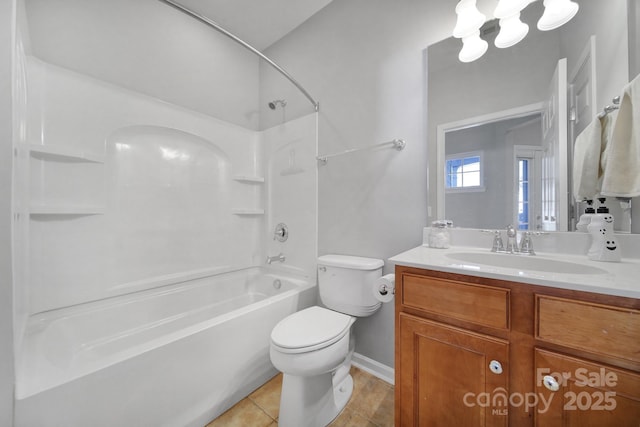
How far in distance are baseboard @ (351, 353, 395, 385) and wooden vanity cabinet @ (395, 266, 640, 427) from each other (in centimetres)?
64

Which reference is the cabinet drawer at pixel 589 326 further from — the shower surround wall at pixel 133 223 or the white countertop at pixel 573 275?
the shower surround wall at pixel 133 223

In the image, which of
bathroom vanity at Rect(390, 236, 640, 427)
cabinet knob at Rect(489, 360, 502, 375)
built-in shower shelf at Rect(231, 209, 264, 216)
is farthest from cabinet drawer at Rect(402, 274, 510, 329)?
built-in shower shelf at Rect(231, 209, 264, 216)

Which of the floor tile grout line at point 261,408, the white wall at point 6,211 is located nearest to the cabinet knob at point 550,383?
the floor tile grout line at point 261,408

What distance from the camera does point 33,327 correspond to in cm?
121

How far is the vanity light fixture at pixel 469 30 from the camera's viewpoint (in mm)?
1182

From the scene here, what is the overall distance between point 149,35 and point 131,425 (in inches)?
93.8

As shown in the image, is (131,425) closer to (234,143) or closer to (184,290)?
(184,290)

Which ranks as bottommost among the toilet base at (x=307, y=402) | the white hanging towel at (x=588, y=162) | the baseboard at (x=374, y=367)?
the baseboard at (x=374, y=367)

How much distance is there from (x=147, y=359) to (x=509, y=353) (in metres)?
1.37

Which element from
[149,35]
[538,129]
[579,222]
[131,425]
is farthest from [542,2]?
[131,425]

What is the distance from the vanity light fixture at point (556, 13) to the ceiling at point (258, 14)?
144 cm

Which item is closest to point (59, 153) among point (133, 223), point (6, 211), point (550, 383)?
point (133, 223)

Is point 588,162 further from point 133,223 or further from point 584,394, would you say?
point 133,223

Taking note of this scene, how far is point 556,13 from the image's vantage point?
1.03m
